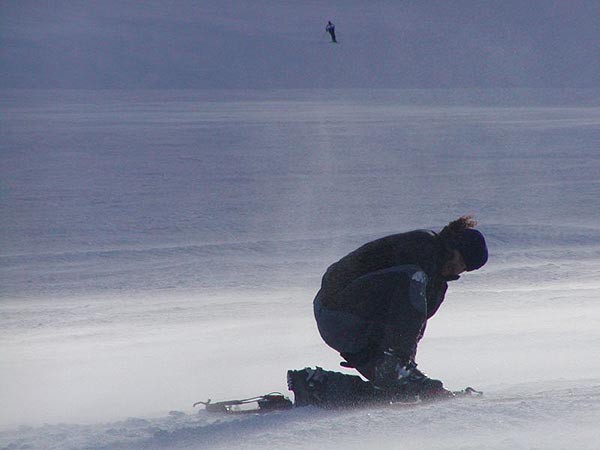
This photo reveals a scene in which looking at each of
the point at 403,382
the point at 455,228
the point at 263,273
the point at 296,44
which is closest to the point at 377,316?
the point at 403,382

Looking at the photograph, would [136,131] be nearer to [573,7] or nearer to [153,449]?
[153,449]

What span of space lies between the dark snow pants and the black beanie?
151mm

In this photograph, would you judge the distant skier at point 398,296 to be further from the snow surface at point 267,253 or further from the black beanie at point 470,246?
the snow surface at point 267,253

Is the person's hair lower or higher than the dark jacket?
higher

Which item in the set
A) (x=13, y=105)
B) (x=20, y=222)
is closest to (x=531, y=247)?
(x=20, y=222)

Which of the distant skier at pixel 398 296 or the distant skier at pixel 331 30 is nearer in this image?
the distant skier at pixel 398 296

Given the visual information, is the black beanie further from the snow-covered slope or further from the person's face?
the snow-covered slope

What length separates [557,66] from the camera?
36.2 metres

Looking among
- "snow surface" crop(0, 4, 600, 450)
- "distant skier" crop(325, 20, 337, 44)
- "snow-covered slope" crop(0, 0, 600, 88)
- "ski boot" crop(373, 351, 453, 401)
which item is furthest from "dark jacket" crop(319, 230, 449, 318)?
"distant skier" crop(325, 20, 337, 44)

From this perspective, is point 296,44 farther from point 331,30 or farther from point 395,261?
point 395,261

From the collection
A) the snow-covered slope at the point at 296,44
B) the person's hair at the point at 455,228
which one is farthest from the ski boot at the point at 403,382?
the snow-covered slope at the point at 296,44

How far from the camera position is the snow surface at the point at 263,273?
3.40 metres

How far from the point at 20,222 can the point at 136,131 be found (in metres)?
8.50

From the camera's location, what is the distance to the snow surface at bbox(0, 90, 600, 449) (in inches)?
134
